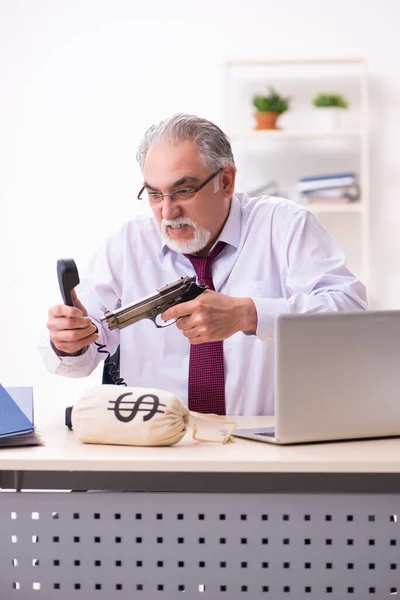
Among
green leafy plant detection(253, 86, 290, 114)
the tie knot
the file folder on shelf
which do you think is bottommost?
the file folder on shelf

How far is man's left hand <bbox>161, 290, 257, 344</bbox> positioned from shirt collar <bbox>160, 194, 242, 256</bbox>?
43 centimetres

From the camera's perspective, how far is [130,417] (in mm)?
1378

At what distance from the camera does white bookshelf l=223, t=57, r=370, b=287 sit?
3.98m

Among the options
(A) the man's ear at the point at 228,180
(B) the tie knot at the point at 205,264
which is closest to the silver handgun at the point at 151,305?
(B) the tie knot at the point at 205,264

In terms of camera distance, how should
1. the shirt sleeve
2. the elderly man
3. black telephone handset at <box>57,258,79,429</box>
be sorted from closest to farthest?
1. black telephone handset at <box>57,258,79,429</box>
2. the shirt sleeve
3. the elderly man

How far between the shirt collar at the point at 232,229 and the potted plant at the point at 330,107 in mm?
1718

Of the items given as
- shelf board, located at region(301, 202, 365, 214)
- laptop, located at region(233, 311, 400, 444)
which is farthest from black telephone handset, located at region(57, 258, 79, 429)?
shelf board, located at region(301, 202, 365, 214)

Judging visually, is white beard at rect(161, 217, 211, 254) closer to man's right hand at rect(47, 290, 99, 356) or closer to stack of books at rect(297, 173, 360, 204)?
man's right hand at rect(47, 290, 99, 356)

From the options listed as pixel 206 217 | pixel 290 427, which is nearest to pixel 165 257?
pixel 206 217

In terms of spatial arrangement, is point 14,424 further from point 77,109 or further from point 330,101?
point 77,109

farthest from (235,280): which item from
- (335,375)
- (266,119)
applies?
(266,119)

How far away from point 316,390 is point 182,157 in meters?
0.92

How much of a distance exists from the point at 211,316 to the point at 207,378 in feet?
1.49

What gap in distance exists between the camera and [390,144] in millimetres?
3967
